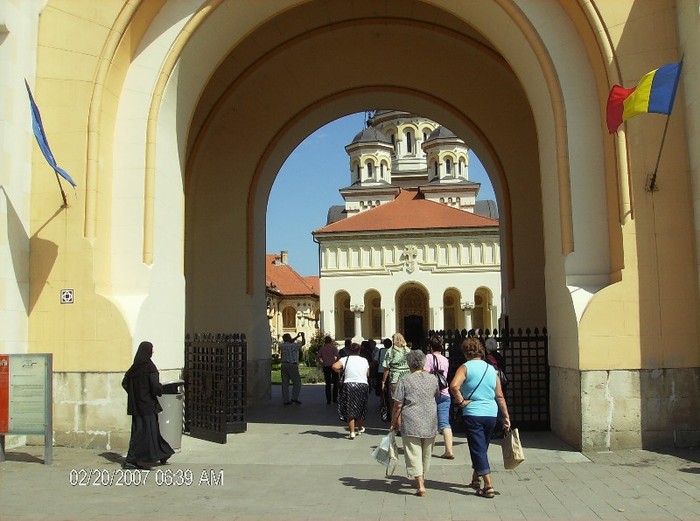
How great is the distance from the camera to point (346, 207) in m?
72.7

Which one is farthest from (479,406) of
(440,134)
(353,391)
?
(440,134)

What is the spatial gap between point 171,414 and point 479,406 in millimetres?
4933

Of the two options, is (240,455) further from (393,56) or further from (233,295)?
(393,56)

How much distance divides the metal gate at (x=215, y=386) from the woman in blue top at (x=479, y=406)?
5.08 metres

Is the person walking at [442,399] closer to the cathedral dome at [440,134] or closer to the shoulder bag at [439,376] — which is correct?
the shoulder bag at [439,376]

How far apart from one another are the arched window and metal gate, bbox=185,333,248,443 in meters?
62.3

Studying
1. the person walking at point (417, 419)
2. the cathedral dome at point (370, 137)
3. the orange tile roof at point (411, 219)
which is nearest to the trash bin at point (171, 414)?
the person walking at point (417, 419)

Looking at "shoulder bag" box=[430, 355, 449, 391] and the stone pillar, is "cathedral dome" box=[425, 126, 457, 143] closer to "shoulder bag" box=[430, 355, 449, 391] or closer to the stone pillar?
the stone pillar

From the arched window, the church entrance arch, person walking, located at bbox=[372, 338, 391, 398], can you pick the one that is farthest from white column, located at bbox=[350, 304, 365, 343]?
person walking, located at bbox=[372, 338, 391, 398]

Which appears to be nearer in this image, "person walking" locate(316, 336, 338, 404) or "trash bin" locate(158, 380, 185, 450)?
"trash bin" locate(158, 380, 185, 450)

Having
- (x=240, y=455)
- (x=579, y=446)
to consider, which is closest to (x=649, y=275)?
(x=579, y=446)

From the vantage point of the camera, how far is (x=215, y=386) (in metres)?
11.7

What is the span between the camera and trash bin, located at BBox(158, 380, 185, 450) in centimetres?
1030

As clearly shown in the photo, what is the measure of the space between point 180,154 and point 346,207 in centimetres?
6054
